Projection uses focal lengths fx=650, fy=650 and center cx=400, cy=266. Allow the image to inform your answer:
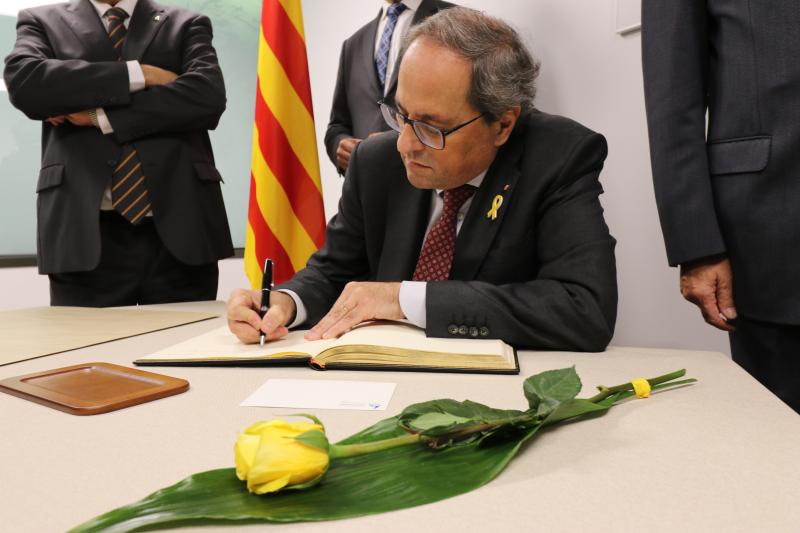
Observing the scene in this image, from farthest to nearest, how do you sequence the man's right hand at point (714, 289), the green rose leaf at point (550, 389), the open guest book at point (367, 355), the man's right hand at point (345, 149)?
1. the man's right hand at point (345, 149)
2. the man's right hand at point (714, 289)
3. the open guest book at point (367, 355)
4. the green rose leaf at point (550, 389)

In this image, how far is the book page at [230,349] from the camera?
1.05 metres

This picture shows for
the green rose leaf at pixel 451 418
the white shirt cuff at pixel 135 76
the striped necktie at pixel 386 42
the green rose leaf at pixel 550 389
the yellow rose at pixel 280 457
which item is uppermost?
the striped necktie at pixel 386 42

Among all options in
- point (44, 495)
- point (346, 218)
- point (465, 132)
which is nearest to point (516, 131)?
point (465, 132)

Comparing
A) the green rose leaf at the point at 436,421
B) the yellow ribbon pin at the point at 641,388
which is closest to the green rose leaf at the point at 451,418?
the green rose leaf at the point at 436,421

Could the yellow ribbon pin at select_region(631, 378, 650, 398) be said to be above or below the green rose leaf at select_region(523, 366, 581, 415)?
below

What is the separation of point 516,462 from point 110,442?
42cm

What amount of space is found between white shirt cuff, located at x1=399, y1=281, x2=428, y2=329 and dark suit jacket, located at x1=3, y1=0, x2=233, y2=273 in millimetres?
1125

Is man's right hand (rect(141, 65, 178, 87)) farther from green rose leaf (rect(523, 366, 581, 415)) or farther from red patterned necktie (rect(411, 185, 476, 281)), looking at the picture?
green rose leaf (rect(523, 366, 581, 415))

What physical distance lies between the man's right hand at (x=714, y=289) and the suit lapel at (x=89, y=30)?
1.95 m

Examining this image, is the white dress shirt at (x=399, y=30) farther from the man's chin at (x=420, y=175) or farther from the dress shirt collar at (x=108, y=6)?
the man's chin at (x=420, y=175)

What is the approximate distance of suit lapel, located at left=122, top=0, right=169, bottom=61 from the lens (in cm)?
222

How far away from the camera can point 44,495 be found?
553 millimetres

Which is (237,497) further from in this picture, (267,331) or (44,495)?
(267,331)

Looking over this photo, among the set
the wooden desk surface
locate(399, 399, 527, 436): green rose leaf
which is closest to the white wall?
Result: the wooden desk surface
